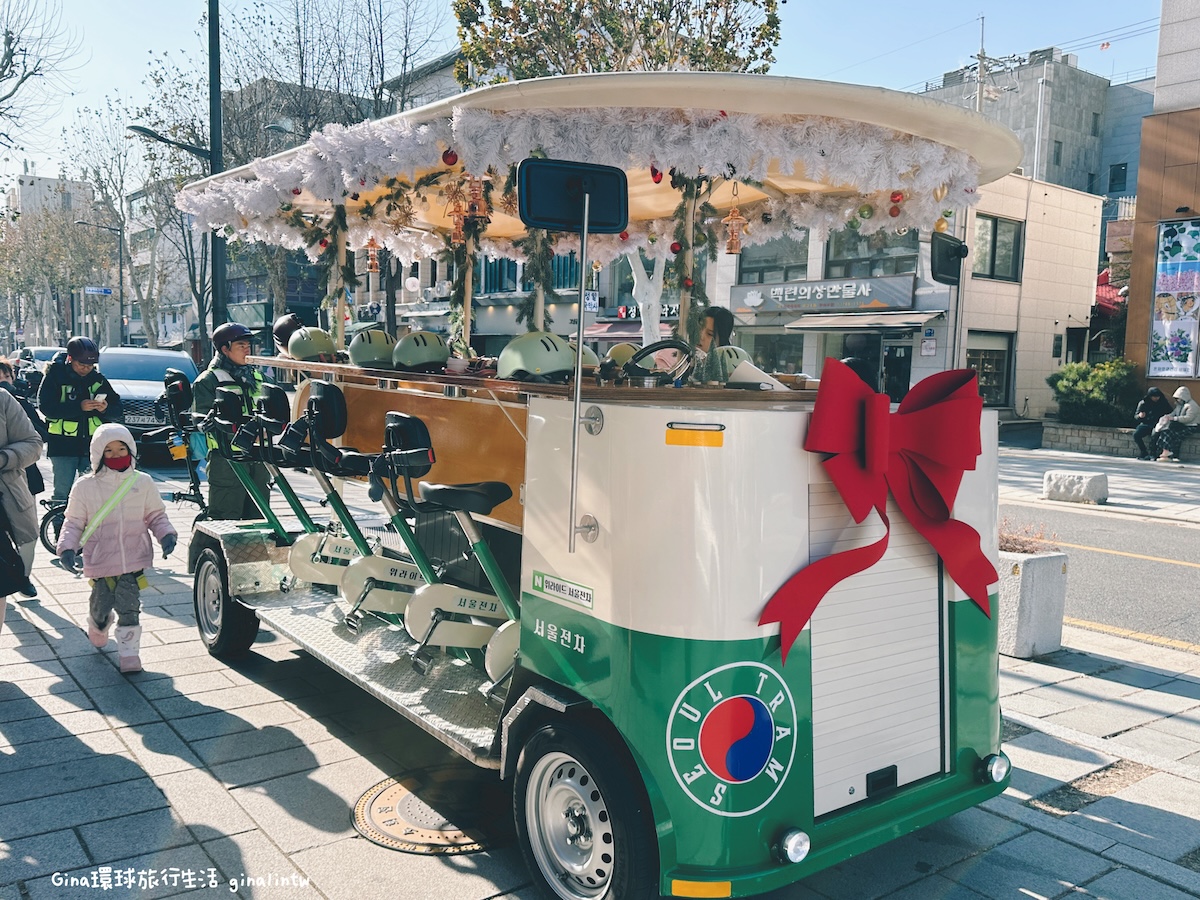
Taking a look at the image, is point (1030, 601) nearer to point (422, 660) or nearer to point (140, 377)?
point (422, 660)

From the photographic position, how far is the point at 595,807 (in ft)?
10.3

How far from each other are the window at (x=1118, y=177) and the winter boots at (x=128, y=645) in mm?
48219

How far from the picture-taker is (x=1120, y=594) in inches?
328

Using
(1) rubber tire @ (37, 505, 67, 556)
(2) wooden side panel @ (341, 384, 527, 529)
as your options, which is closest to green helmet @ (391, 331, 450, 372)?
(2) wooden side panel @ (341, 384, 527, 529)

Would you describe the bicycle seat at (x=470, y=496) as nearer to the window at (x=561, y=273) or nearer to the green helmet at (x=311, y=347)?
the window at (x=561, y=273)

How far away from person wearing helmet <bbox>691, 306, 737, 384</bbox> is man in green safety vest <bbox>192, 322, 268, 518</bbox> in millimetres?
3620

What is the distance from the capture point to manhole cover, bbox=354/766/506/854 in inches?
147

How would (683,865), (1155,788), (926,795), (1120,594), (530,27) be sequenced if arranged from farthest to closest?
(530,27) → (1120,594) → (1155,788) → (926,795) → (683,865)

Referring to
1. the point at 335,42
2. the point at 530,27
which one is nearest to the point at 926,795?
the point at 530,27

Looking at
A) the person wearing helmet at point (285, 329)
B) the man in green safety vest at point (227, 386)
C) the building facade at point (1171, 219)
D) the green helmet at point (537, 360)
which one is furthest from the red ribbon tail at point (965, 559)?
the building facade at point (1171, 219)

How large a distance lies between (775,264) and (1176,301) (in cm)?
1062

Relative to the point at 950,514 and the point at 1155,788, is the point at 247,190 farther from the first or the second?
the point at 1155,788

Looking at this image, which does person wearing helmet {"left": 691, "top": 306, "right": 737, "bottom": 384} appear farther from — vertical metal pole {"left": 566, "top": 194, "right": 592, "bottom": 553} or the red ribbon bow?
vertical metal pole {"left": 566, "top": 194, "right": 592, "bottom": 553}

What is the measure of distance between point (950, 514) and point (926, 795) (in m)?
1.04
